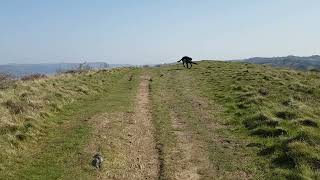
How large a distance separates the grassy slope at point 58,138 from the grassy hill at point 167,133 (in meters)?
0.03

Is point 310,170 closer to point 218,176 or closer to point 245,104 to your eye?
point 218,176

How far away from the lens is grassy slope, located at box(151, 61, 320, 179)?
46.9 ft

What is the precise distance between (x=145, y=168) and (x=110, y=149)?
2199 millimetres

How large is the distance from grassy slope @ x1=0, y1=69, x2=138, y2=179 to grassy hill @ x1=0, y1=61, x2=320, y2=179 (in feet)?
0.11

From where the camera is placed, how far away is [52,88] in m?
29.6

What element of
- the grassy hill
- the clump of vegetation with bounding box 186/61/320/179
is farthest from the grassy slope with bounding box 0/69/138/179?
the clump of vegetation with bounding box 186/61/320/179

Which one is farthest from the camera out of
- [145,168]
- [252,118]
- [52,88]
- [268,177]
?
[52,88]

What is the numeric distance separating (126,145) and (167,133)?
2.38m

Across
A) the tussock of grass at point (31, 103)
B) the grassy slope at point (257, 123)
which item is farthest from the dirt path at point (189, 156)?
the tussock of grass at point (31, 103)

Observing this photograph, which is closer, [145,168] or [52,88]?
[145,168]

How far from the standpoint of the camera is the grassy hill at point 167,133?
14016mm

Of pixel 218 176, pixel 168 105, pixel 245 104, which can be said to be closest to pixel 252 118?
pixel 245 104

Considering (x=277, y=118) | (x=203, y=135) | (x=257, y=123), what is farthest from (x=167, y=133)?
(x=277, y=118)

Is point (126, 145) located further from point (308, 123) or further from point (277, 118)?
point (308, 123)
